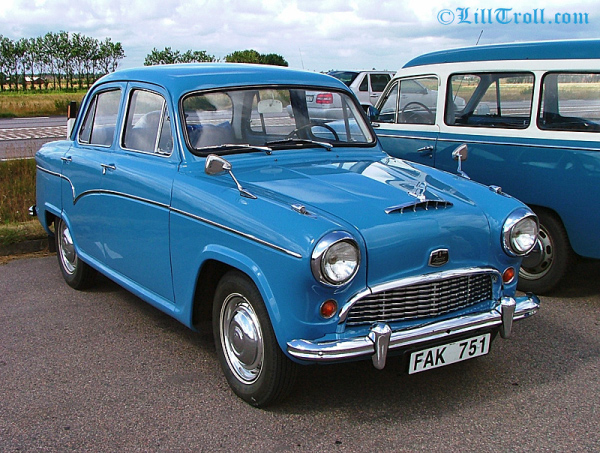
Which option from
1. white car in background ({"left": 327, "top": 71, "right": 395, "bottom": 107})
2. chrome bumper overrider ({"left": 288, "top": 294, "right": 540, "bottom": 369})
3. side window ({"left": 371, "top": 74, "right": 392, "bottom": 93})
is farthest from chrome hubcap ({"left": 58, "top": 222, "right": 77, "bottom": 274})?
side window ({"left": 371, "top": 74, "right": 392, "bottom": 93})

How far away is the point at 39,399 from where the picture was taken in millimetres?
3711

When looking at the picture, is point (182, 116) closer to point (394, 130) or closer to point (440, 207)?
point (440, 207)

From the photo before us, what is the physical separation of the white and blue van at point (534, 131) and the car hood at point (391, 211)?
1574 millimetres

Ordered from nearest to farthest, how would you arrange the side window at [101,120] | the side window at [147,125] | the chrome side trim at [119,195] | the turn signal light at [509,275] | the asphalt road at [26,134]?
the turn signal light at [509,275] → the chrome side trim at [119,195] → the side window at [147,125] → the side window at [101,120] → the asphalt road at [26,134]

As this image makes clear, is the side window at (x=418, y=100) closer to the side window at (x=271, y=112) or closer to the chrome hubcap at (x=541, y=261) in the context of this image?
the chrome hubcap at (x=541, y=261)

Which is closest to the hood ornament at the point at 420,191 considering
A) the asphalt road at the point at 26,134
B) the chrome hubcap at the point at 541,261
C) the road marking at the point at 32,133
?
the chrome hubcap at the point at 541,261

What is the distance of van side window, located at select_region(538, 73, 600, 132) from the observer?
5293 mm

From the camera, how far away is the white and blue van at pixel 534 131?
5285 mm

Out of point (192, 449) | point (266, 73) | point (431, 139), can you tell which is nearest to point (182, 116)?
point (266, 73)

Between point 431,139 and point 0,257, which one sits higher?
point 431,139

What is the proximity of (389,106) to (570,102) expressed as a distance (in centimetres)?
215

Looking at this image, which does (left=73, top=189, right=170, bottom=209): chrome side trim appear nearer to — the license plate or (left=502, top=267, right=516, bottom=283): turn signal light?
the license plate

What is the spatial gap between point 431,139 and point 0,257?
4.32 metres

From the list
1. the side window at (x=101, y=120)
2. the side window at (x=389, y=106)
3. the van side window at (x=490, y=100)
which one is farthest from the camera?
the side window at (x=389, y=106)
